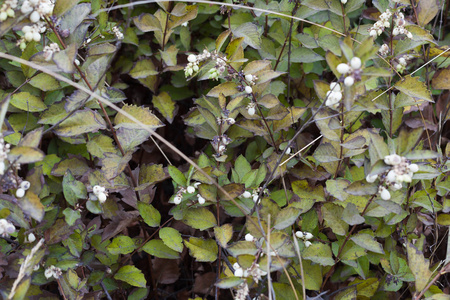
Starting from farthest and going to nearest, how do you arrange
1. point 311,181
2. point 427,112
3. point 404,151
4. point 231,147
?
1. point 427,112
2. point 231,147
3. point 311,181
4. point 404,151

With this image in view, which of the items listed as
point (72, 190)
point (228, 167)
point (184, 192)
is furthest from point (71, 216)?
point (228, 167)

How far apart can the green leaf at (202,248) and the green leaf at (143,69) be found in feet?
2.46

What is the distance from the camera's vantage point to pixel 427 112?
1958mm

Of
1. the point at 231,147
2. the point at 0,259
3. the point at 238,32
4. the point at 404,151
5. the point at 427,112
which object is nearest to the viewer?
the point at 404,151

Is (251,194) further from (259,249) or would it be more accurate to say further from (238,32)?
(238,32)

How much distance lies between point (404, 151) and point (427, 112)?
1.02 m

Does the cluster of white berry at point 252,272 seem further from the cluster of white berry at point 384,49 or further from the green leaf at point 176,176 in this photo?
Answer: the cluster of white berry at point 384,49

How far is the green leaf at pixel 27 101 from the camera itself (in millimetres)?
1573

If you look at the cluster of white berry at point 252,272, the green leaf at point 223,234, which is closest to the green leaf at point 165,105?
the green leaf at point 223,234

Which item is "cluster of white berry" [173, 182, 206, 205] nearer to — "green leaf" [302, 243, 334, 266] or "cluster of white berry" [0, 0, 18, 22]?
"green leaf" [302, 243, 334, 266]

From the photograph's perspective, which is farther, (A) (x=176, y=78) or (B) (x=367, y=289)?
(A) (x=176, y=78)

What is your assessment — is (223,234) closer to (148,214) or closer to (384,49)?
(148,214)

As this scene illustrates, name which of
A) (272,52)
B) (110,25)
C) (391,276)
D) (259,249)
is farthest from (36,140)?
(391,276)

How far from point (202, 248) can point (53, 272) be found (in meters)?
0.48
